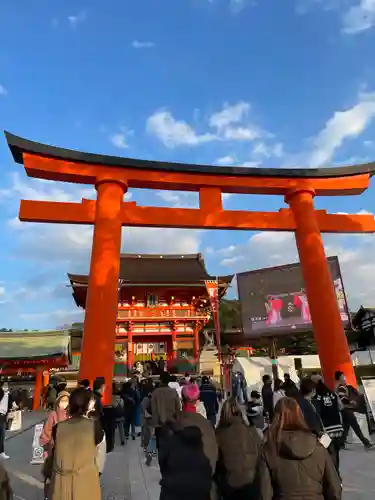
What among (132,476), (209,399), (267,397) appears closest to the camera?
(132,476)

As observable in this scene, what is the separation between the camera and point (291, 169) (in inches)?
427

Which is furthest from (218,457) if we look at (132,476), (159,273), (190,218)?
(159,273)

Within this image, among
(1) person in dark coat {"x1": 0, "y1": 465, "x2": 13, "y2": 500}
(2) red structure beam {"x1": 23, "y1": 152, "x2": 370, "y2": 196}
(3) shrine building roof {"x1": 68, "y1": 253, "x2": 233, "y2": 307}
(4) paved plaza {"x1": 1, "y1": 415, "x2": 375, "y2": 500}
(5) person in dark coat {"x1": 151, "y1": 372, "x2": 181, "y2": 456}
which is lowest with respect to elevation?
(4) paved plaza {"x1": 1, "y1": 415, "x2": 375, "y2": 500}

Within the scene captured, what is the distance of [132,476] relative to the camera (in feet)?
17.0

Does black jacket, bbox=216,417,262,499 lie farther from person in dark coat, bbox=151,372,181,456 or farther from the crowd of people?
person in dark coat, bbox=151,372,181,456

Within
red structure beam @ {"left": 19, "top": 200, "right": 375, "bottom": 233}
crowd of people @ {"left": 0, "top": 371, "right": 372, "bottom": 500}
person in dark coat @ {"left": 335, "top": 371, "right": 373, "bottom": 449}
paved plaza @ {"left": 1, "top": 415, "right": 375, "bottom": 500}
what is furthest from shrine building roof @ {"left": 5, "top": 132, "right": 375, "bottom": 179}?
crowd of people @ {"left": 0, "top": 371, "right": 372, "bottom": 500}

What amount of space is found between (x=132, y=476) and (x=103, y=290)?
4.30 m

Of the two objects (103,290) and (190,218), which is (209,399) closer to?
(103,290)

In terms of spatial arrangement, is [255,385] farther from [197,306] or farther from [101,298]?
[197,306]

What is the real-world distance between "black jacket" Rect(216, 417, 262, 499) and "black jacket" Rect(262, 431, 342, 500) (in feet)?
1.08

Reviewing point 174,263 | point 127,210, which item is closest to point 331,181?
point 127,210

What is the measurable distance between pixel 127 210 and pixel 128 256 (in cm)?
1426

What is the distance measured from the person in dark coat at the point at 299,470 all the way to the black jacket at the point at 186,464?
427 millimetres

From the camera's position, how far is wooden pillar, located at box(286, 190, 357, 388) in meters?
9.27
